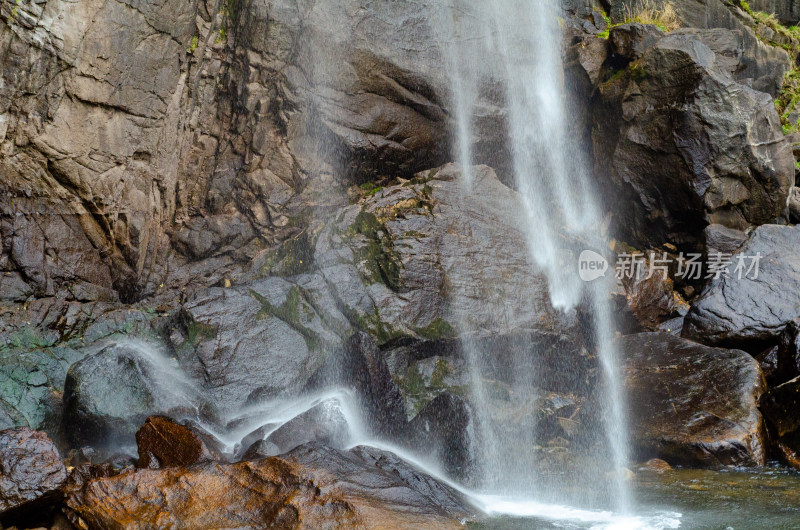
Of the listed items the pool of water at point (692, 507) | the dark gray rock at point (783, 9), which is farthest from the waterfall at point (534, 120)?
the dark gray rock at point (783, 9)

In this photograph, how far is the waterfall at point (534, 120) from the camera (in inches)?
390

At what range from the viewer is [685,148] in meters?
11.2

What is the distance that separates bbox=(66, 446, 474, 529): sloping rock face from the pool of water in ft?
3.16

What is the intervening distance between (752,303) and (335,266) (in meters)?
6.51

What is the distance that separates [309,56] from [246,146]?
195 centimetres

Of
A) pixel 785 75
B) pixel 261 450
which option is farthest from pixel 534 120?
pixel 261 450

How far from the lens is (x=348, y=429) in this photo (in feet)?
23.8

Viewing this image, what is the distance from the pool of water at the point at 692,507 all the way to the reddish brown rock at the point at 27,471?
3.63 m

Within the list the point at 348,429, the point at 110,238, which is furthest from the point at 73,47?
the point at 348,429

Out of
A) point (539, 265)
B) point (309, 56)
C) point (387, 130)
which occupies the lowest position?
point (539, 265)

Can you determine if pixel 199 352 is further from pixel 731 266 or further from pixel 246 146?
pixel 731 266

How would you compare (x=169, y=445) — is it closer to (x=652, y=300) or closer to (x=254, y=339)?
(x=254, y=339)

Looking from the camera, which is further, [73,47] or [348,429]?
[73,47]

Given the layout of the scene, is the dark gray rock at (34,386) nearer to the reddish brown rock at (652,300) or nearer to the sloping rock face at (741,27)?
the reddish brown rock at (652,300)
